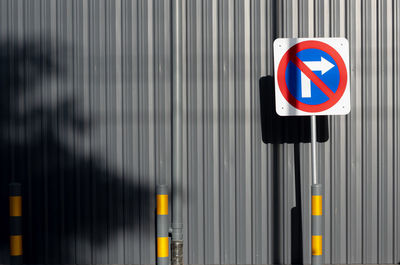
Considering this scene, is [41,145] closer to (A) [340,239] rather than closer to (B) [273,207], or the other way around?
(B) [273,207]

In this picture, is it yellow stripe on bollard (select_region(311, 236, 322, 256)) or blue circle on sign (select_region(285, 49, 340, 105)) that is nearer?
yellow stripe on bollard (select_region(311, 236, 322, 256))

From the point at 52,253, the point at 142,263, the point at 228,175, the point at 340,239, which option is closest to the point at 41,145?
the point at 52,253

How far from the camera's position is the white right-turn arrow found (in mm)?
5039

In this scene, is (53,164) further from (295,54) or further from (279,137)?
(295,54)

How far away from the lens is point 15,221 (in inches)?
189

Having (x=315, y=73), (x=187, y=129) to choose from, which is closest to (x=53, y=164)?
(x=187, y=129)

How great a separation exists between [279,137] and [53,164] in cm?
244

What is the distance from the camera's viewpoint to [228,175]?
19.4ft

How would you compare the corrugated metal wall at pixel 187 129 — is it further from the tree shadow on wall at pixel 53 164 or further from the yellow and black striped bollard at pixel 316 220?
the yellow and black striped bollard at pixel 316 220

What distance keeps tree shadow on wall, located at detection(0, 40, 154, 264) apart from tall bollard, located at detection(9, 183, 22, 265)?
1.07 metres

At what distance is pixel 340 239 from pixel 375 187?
2.22 ft

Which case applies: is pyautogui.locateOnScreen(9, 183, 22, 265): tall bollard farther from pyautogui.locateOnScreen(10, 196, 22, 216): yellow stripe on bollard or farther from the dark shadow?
the dark shadow

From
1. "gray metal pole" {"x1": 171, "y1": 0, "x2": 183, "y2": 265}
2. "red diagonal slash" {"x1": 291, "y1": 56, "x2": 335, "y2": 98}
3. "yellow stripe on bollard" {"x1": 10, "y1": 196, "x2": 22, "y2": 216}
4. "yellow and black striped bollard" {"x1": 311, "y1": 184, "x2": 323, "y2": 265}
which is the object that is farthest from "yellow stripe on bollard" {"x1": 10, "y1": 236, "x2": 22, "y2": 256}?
"red diagonal slash" {"x1": 291, "y1": 56, "x2": 335, "y2": 98}

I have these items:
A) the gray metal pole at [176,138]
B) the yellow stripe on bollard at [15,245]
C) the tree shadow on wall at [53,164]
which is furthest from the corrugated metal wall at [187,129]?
the yellow stripe on bollard at [15,245]
